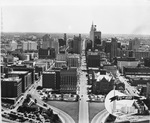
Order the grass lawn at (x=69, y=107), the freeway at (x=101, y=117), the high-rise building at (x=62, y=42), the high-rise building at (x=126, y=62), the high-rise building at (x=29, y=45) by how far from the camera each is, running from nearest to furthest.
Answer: the freeway at (x=101, y=117), the grass lawn at (x=69, y=107), the high-rise building at (x=126, y=62), the high-rise building at (x=62, y=42), the high-rise building at (x=29, y=45)

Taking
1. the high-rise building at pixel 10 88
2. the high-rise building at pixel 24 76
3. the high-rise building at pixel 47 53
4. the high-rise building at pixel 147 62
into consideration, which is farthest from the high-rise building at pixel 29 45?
the high-rise building at pixel 147 62

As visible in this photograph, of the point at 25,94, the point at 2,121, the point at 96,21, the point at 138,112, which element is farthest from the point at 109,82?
the point at 2,121

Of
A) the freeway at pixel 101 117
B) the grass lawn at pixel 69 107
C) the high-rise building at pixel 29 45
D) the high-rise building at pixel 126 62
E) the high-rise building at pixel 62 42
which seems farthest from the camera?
the high-rise building at pixel 29 45

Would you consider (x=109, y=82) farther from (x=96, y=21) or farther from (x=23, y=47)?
(x=23, y=47)

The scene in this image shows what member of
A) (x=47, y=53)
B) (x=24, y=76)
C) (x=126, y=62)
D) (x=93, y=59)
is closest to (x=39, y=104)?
(x=24, y=76)

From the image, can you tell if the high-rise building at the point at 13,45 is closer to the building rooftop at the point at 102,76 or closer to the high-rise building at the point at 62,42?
the high-rise building at the point at 62,42

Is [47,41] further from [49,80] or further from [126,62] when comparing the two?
[126,62]

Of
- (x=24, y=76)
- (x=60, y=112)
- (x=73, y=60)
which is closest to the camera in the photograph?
(x=60, y=112)
